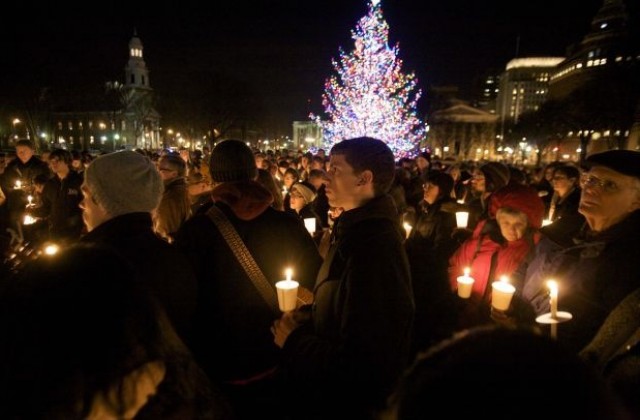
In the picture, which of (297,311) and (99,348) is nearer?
(99,348)

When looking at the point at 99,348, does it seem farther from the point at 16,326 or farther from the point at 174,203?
the point at 174,203

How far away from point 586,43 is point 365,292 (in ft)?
359

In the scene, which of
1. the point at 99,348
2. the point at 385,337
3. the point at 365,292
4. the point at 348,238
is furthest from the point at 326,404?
the point at 99,348

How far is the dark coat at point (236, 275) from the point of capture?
2.47 m

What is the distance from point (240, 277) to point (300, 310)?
49 centimetres

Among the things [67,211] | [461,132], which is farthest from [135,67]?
[67,211]

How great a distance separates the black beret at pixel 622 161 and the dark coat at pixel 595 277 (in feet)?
0.94

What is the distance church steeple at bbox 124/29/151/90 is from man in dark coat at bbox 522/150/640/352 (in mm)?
101635

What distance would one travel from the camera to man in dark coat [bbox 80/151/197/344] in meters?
1.86

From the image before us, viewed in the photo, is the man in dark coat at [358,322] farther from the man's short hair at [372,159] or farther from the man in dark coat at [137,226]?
the man in dark coat at [137,226]

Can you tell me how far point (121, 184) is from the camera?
2.03 metres

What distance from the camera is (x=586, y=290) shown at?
2342 millimetres

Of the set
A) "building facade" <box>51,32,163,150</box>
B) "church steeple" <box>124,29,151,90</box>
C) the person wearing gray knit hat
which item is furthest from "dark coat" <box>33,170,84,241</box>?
"church steeple" <box>124,29,151,90</box>

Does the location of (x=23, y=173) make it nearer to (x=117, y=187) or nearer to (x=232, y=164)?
(x=232, y=164)
